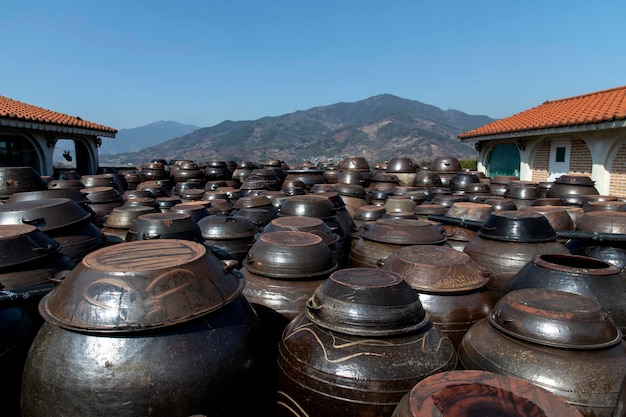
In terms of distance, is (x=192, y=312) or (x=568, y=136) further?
(x=568, y=136)

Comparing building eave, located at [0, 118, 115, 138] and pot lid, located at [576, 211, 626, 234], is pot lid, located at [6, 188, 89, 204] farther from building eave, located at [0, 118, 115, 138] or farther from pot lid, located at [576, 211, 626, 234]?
building eave, located at [0, 118, 115, 138]

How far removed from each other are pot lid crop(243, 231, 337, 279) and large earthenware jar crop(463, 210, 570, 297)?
233 cm

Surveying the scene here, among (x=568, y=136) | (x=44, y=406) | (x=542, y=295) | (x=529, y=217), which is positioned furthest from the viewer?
(x=568, y=136)

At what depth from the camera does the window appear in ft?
50.7

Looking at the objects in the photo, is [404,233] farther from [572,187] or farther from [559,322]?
[572,187]

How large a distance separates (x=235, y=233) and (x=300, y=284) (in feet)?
7.24

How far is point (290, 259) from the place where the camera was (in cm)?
498

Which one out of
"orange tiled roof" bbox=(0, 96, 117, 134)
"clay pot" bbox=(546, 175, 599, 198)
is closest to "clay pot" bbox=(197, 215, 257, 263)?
"clay pot" bbox=(546, 175, 599, 198)

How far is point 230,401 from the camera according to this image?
3133 millimetres

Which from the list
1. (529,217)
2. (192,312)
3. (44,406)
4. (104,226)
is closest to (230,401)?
(192,312)

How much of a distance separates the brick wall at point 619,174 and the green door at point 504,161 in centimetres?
518

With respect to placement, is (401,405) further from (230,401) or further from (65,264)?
(65,264)

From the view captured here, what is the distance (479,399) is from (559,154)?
15907 millimetres

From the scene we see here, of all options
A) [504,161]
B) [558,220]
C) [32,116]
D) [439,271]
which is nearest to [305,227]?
[439,271]
